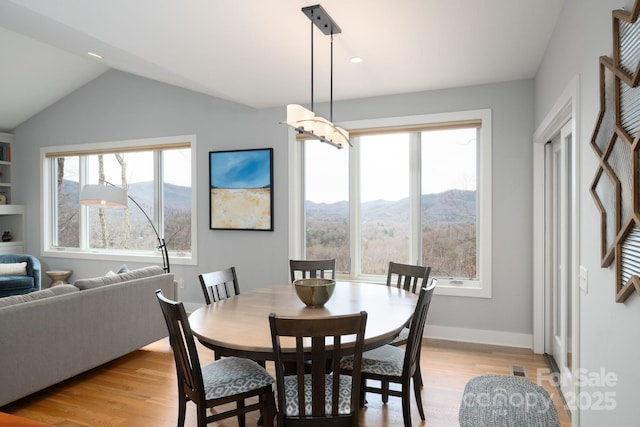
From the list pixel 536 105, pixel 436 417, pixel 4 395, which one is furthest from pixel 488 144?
pixel 4 395

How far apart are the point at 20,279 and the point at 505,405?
5.86 m

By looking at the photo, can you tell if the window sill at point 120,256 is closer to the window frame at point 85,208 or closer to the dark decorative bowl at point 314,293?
the window frame at point 85,208

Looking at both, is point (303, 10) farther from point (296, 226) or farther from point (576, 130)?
point (296, 226)

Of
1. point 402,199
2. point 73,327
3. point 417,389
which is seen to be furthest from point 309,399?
point 402,199

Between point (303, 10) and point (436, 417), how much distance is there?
276 cm

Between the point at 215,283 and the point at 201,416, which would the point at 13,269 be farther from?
the point at 201,416

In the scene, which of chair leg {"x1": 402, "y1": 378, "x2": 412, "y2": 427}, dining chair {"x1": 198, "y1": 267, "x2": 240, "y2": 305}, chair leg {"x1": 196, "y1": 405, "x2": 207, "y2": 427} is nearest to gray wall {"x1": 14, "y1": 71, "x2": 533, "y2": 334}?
dining chair {"x1": 198, "y1": 267, "x2": 240, "y2": 305}

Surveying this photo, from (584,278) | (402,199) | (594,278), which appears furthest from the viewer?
(402,199)

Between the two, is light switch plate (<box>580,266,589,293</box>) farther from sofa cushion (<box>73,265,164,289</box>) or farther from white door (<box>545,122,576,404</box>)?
sofa cushion (<box>73,265,164,289</box>)

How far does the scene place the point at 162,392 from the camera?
303 cm

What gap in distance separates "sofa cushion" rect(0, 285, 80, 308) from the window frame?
7.23 ft

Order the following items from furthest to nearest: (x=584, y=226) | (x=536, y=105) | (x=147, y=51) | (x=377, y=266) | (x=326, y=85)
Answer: (x=377, y=266) < (x=326, y=85) < (x=536, y=105) < (x=147, y=51) < (x=584, y=226)

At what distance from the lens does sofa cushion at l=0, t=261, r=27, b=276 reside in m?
5.50

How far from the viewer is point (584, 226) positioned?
210 cm
